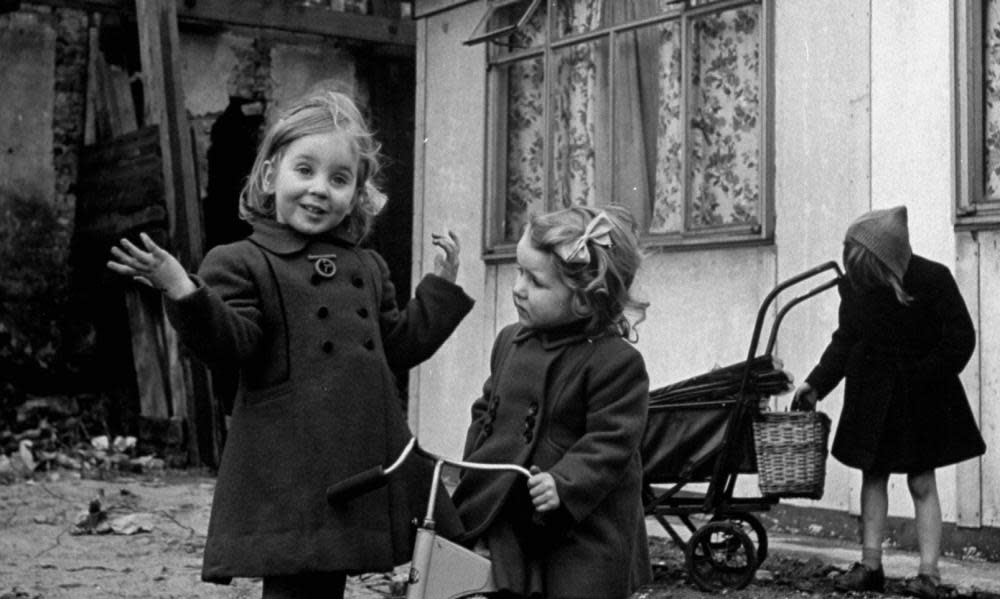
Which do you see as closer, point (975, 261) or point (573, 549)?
point (573, 549)

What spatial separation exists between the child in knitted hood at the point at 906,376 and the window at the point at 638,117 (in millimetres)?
2101

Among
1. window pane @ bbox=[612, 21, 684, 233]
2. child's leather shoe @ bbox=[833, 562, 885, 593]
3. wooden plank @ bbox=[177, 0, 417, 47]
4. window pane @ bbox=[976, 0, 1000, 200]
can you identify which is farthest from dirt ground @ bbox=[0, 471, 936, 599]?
wooden plank @ bbox=[177, 0, 417, 47]

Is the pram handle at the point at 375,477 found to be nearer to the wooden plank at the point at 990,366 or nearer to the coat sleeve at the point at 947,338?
the coat sleeve at the point at 947,338

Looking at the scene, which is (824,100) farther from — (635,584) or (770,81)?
(635,584)

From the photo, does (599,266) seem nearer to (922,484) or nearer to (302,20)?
(922,484)

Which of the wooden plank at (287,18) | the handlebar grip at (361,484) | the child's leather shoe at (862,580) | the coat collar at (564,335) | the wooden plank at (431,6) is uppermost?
the wooden plank at (287,18)

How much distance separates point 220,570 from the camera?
347 cm

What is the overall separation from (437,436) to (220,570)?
825cm

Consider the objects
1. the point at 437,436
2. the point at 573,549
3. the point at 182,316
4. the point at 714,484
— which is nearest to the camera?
the point at 182,316

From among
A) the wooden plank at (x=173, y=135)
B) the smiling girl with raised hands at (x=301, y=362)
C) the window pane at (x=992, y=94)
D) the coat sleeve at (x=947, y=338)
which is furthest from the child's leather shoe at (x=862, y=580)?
the wooden plank at (x=173, y=135)

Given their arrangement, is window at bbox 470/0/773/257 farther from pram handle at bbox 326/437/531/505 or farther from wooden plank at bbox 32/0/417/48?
pram handle at bbox 326/437/531/505

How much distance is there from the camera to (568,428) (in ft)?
11.9

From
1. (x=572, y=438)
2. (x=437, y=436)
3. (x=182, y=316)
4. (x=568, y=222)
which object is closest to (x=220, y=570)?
(x=182, y=316)

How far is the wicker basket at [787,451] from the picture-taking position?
6.59 metres
